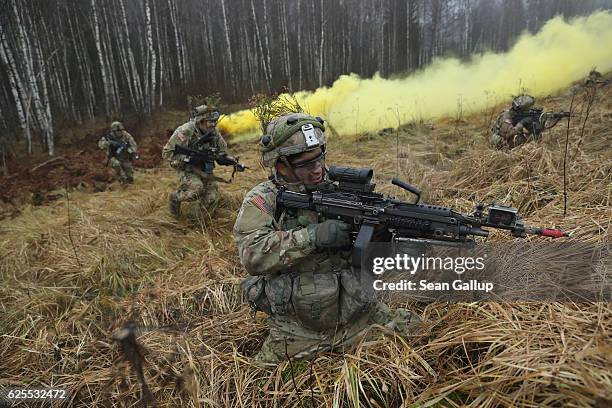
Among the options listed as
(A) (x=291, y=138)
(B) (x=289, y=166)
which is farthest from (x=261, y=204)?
(A) (x=291, y=138)

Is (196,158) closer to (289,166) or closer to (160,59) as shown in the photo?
(289,166)

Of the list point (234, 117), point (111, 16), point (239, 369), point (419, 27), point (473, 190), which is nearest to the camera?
point (239, 369)

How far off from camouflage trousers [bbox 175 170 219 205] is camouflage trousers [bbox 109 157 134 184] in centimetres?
A: 372

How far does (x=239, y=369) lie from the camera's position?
2.44 m

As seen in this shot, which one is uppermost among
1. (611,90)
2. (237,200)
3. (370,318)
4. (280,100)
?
(280,100)

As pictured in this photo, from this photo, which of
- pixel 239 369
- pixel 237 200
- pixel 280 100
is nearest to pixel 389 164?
pixel 280 100

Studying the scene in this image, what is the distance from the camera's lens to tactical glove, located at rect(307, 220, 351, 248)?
2215 millimetres

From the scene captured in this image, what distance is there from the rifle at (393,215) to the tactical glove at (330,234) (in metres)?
0.08

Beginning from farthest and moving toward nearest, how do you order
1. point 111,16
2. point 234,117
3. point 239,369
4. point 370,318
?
point 111,16
point 234,117
point 370,318
point 239,369

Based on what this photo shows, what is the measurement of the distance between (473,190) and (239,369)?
10.9ft

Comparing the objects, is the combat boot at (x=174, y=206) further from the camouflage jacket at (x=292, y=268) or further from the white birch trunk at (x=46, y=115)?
the white birch trunk at (x=46, y=115)

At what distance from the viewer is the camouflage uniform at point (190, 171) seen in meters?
5.99

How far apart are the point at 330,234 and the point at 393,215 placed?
0.38 m

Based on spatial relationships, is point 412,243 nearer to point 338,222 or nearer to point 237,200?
point 338,222
